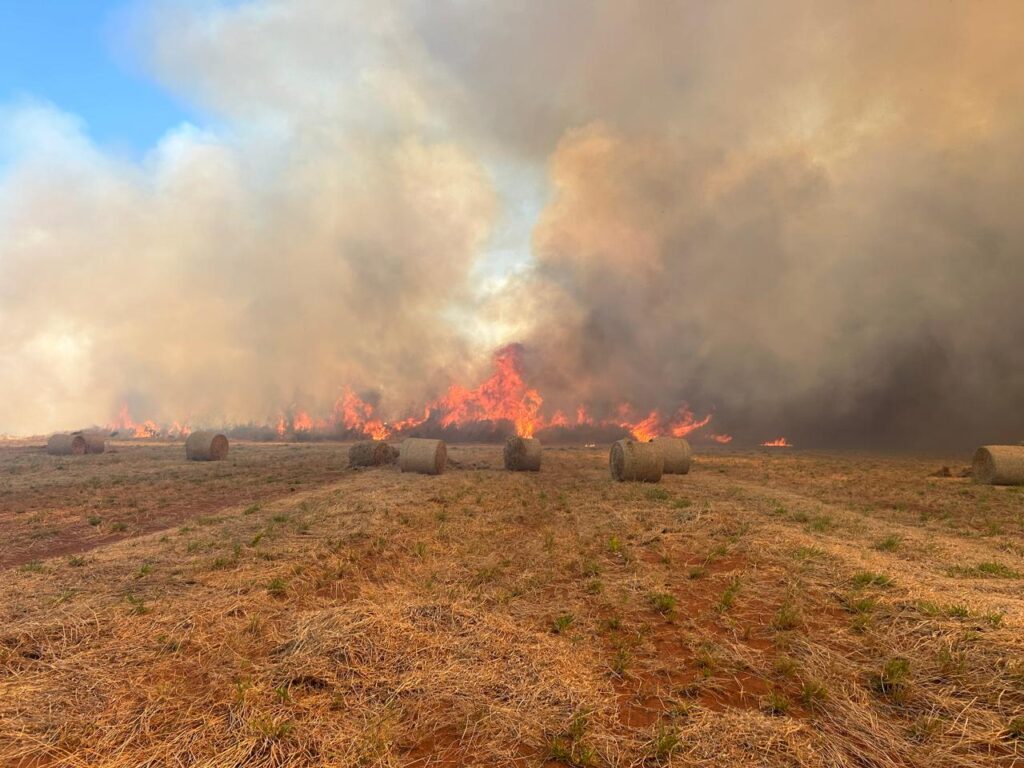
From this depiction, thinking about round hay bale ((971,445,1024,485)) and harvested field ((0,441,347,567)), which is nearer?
harvested field ((0,441,347,567))

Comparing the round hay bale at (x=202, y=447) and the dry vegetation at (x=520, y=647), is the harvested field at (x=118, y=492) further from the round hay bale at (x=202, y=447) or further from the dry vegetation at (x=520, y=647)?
the dry vegetation at (x=520, y=647)

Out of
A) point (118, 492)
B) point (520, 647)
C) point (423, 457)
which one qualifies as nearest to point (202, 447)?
point (118, 492)

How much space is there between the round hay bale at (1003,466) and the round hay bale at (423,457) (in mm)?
28842

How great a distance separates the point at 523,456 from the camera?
32094 millimetres

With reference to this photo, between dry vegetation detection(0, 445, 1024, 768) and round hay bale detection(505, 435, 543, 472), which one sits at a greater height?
round hay bale detection(505, 435, 543, 472)

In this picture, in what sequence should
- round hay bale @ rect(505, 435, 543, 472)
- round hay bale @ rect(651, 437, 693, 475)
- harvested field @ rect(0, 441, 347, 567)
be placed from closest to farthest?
harvested field @ rect(0, 441, 347, 567), round hay bale @ rect(651, 437, 693, 475), round hay bale @ rect(505, 435, 543, 472)

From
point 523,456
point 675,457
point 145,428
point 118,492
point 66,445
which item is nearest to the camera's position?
point 118,492

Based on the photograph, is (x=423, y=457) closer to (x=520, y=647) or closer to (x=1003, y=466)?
(x=520, y=647)

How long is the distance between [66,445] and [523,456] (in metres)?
42.3

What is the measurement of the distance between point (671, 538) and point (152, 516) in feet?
59.8

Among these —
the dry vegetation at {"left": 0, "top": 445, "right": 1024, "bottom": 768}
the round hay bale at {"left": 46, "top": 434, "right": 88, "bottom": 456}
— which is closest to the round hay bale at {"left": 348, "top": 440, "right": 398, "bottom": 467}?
the dry vegetation at {"left": 0, "top": 445, "right": 1024, "bottom": 768}

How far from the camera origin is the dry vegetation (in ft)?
17.4

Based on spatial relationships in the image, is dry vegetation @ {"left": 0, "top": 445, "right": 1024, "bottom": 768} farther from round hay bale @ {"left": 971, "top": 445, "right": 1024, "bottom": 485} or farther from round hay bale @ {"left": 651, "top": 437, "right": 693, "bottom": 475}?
round hay bale @ {"left": 651, "top": 437, "right": 693, "bottom": 475}

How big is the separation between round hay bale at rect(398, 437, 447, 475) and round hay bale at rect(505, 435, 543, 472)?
507 cm
